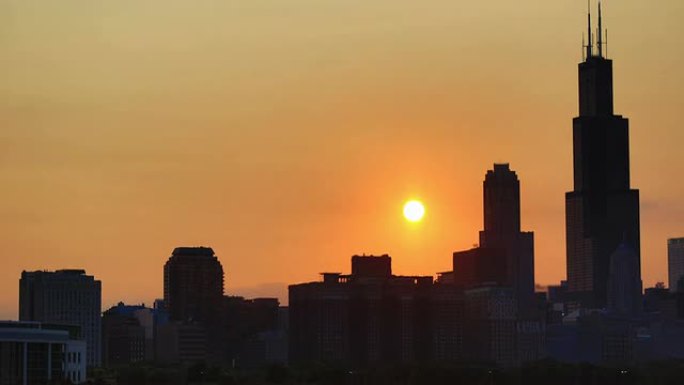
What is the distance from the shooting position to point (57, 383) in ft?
655

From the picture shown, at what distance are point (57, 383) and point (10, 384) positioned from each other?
500 cm

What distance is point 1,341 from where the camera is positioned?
653ft

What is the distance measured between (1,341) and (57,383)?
24.7 ft

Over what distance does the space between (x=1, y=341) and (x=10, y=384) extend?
186 inches

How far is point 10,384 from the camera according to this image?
7825 inches
